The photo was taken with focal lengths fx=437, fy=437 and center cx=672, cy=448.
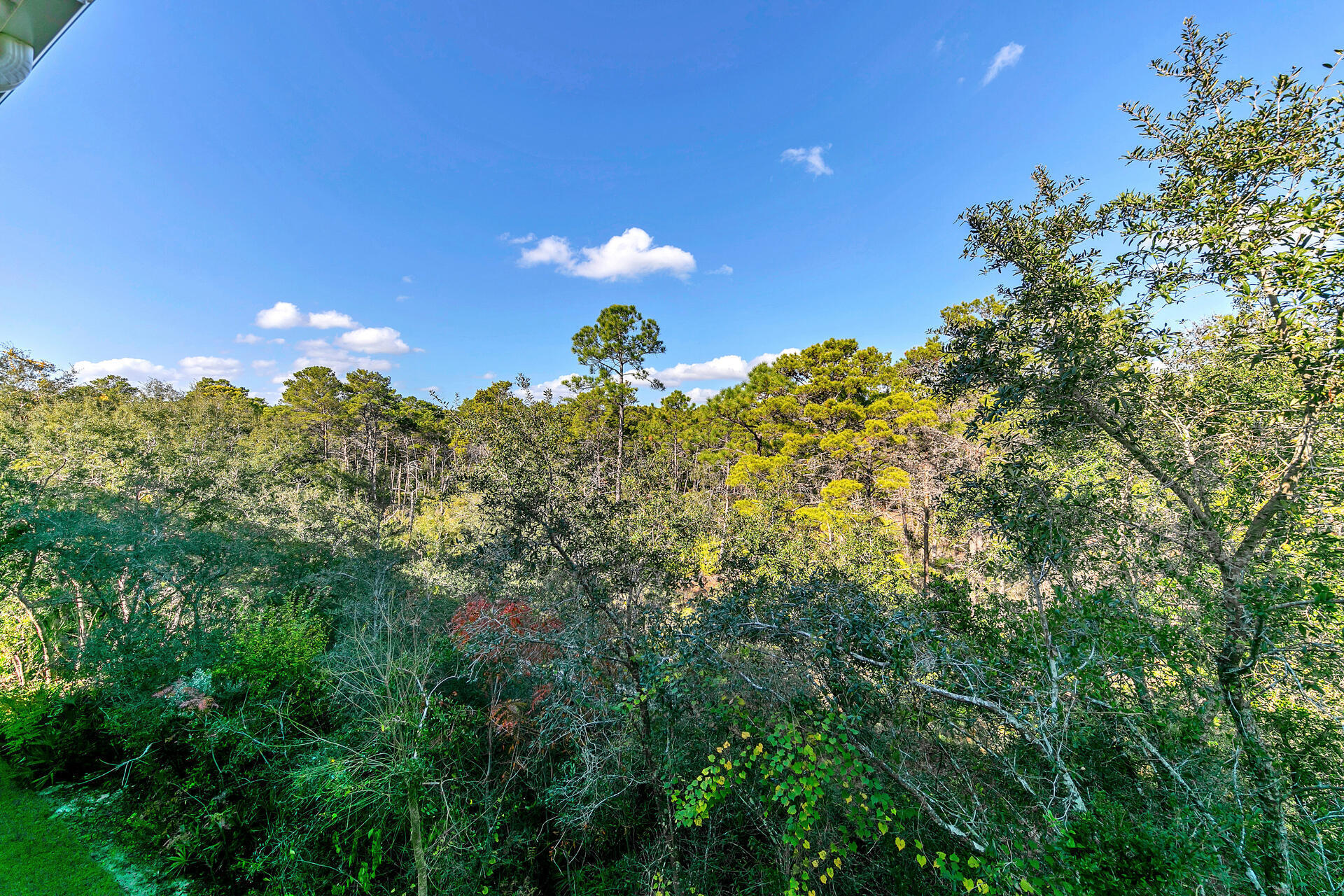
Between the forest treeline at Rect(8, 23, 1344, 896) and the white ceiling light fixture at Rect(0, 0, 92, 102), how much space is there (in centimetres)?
358

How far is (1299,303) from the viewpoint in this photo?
2578 mm

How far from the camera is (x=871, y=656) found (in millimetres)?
3232

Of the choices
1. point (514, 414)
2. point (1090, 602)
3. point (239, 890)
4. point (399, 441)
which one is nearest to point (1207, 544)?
Result: point (1090, 602)

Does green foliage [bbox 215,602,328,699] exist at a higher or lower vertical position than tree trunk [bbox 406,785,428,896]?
higher

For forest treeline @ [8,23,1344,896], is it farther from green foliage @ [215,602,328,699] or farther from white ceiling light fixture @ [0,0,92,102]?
white ceiling light fixture @ [0,0,92,102]

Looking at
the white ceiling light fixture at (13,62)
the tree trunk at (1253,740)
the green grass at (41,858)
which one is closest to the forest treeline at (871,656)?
the tree trunk at (1253,740)

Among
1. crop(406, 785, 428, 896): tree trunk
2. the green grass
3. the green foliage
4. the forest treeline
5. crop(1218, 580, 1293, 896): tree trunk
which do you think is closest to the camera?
crop(1218, 580, 1293, 896): tree trunk

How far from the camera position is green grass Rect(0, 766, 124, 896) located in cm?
517

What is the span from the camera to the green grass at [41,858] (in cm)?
517

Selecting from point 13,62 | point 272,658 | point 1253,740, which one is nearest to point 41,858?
point 272,658

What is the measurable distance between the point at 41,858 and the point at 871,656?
10.3 m

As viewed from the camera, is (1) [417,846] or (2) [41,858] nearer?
(1) [417,846]

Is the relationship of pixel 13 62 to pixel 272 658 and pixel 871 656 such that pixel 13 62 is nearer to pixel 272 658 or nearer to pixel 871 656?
pixel 871 656

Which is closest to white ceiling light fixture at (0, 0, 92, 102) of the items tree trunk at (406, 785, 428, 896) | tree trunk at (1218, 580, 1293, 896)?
tree trunk at (1218, 580, 1293, 896)
